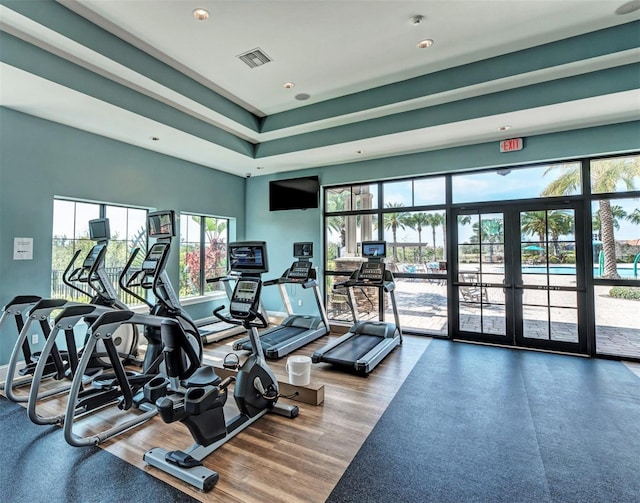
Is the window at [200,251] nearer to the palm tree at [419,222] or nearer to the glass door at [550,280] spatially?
the palm tree at [419,222]

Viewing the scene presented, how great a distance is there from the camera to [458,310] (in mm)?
5684

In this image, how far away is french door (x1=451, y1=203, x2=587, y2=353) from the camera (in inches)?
194

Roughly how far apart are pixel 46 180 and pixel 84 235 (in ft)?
3.09

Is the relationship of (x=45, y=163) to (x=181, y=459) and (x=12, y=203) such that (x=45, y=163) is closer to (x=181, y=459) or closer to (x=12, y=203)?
(x=12, y=203)

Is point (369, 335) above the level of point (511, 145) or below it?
below

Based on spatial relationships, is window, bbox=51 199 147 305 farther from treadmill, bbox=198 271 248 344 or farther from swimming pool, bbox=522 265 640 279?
swimming pool, bbox=522 265 640 279

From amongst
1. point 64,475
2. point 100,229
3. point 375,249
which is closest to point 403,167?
point 375,249

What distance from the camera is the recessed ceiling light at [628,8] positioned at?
303cm

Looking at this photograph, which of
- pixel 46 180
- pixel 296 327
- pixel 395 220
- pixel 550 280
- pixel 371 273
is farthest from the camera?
pixel 395 220

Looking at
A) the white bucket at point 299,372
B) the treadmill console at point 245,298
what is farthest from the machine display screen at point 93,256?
the white bucket at point 299,372

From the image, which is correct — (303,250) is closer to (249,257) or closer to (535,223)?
(249,257)

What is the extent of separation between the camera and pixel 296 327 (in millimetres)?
6004

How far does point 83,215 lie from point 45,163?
887 mm

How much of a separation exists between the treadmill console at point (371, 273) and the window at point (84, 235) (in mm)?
3807
